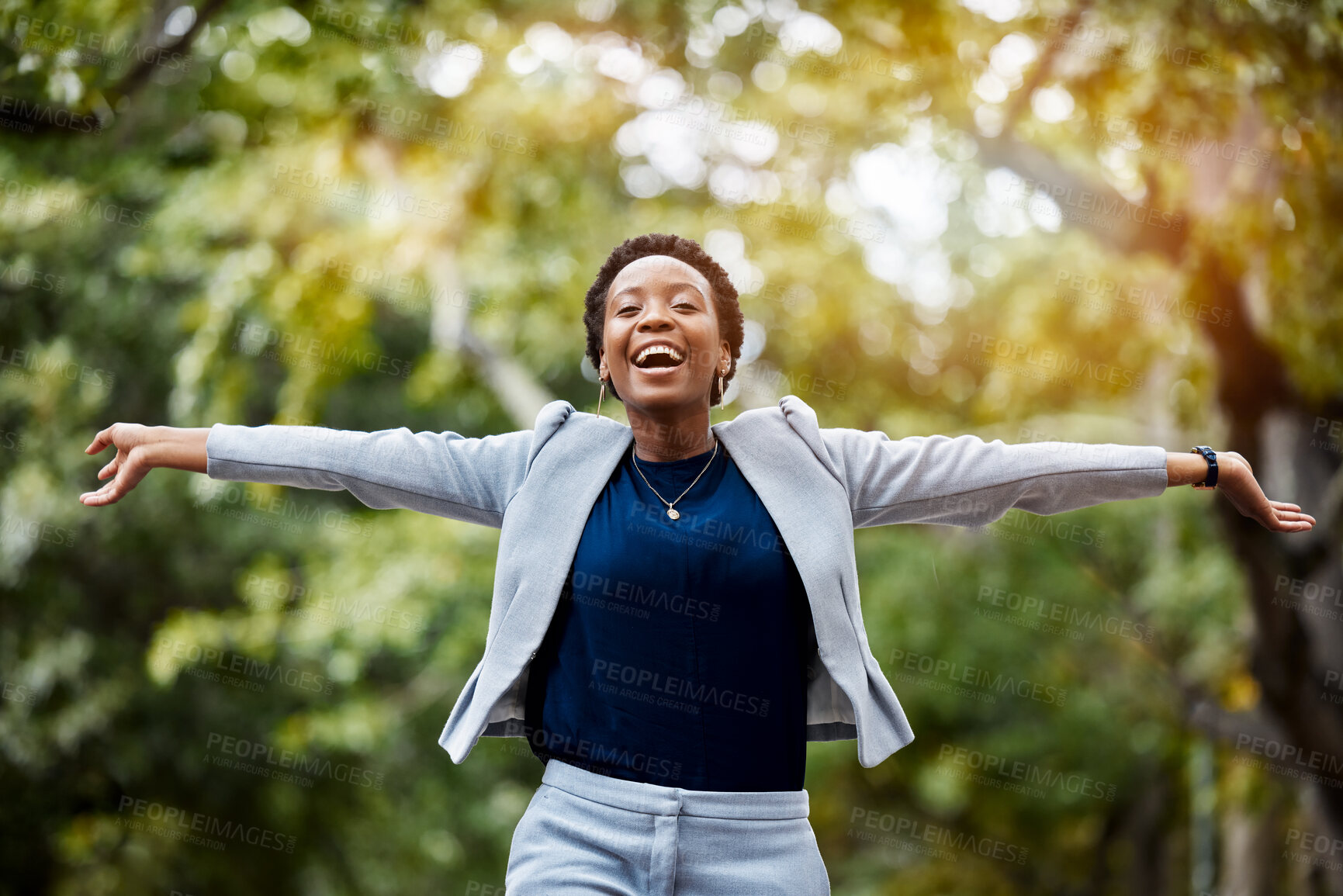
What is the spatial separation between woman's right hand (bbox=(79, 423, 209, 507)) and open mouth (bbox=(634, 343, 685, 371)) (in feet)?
2.86

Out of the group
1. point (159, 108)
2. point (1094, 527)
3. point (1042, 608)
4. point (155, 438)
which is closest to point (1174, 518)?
point (1094, 527)

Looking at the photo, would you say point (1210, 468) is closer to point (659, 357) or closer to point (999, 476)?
point (999, 476)

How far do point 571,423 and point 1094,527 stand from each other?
27.0ft

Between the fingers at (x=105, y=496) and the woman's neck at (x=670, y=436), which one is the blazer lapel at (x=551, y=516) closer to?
the woman's neck at (x=670, y=436)

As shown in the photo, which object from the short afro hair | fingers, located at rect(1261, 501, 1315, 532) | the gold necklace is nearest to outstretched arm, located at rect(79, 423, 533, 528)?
the gold necklace

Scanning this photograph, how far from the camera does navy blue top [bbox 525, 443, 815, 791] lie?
2086 mm

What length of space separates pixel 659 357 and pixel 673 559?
0.41 m

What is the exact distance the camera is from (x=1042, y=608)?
10.4 m


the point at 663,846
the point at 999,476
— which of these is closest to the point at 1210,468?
the point at 999,476

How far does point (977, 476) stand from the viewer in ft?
7.34

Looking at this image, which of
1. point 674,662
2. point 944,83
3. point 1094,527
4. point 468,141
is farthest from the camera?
point 1094,527

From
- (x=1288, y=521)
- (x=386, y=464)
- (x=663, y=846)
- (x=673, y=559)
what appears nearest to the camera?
(x=663, y=846)

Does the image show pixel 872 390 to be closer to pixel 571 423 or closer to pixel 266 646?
pixel 266 646

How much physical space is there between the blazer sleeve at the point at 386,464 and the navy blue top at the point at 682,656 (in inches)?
9.5
